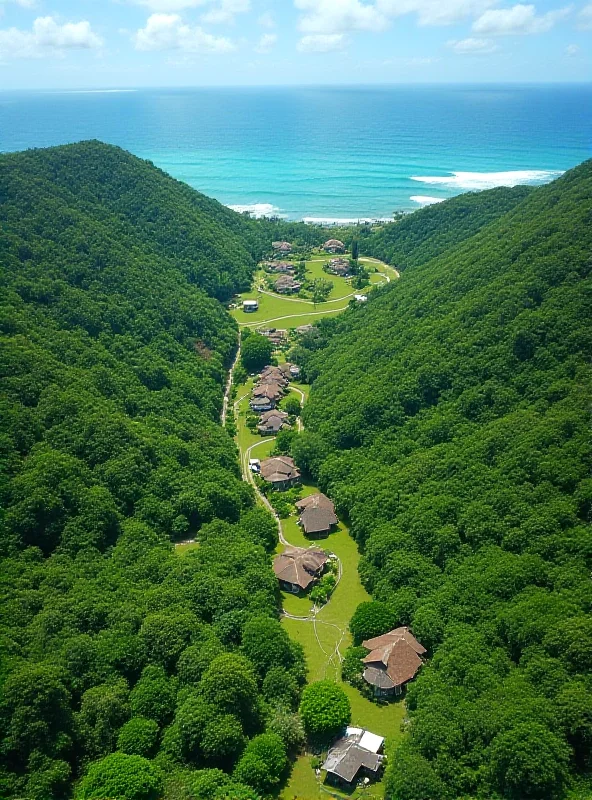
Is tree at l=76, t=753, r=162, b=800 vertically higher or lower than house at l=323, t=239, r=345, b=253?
lower

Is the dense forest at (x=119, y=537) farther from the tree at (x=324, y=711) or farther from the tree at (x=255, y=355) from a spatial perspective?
the tree at (x=255, y=355)

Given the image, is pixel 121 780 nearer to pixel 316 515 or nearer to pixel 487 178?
pixel 316 515

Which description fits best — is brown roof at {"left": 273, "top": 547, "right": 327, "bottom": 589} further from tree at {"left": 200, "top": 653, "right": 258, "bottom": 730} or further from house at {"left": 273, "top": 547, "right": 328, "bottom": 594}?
tree at {"left": 200, "top": 653, "right": 258, "bottom": 730}

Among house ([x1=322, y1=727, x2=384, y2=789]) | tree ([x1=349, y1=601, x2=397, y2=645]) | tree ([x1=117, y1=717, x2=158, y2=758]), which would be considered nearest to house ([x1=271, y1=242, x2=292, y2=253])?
tree ([x1=349, y1=601, x2=397, y2=645])

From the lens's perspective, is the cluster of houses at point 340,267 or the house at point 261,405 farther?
the cluster of houses at point 340,267

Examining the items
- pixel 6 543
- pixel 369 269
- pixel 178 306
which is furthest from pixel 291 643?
pixel 369 269

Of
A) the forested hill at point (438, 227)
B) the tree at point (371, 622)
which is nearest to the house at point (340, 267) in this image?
the forested hill at point (438, 227)

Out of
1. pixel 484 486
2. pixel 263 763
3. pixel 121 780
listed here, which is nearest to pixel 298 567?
pixel 484 486
